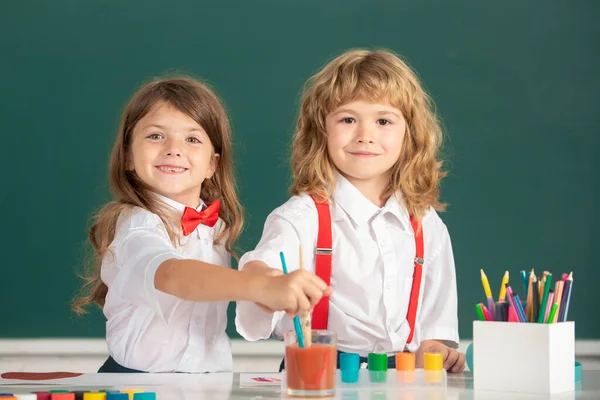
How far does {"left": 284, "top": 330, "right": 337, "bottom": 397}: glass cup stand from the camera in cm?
107

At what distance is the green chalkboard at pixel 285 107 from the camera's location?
2.93 m

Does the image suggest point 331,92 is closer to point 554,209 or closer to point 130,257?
point 130,257

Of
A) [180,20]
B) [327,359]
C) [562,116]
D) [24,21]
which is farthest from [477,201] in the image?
[327,359]

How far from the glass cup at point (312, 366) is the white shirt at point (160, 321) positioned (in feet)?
1.52

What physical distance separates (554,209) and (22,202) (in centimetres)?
181

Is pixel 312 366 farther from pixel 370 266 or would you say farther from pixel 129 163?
pixel 129 163

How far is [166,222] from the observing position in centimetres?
160

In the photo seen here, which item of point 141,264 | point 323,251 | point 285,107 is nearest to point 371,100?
point 323,251

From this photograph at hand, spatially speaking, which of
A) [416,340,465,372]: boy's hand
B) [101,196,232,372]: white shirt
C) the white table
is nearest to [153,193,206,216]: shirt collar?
[101,196,232,372]: white shirt

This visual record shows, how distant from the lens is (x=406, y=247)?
5.62 ft

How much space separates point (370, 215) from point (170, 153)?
398 millimetres

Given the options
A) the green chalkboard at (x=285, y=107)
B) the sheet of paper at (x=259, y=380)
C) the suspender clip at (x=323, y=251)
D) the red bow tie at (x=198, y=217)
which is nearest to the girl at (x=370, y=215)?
the suspender clip at (x=323, y=251)

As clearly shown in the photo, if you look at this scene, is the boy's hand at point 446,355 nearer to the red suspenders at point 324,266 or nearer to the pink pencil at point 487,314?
the red suspenders at point 324,266

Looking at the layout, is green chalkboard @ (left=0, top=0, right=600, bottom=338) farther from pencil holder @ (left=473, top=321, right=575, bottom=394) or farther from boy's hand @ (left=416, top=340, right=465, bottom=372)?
pencil holder @ (left=473, top=321, right=575, bottom=394)
